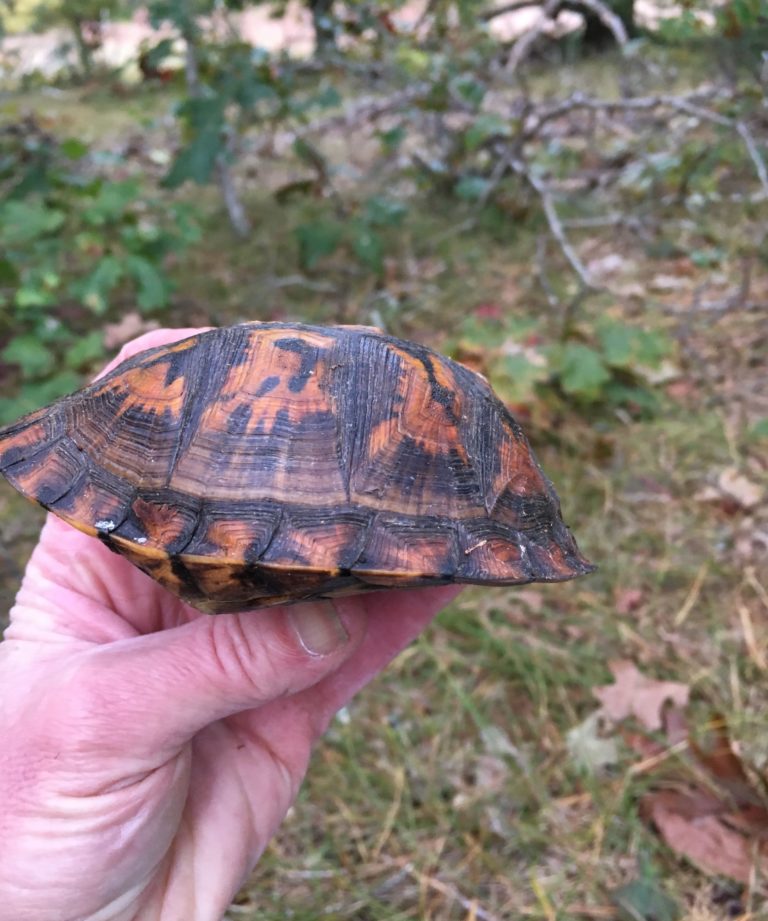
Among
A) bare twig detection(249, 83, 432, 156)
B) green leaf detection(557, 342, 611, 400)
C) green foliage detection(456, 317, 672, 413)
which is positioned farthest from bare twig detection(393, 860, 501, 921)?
bare twig detection(249, 83, 432, 156)

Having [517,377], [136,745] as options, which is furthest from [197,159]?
[136,745]

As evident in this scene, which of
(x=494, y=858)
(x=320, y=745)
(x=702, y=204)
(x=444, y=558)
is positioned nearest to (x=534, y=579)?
(x=444, y=558)

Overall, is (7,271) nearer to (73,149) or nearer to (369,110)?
(73,149)

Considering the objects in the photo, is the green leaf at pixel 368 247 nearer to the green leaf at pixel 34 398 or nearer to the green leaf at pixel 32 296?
the green leaf at pixel 32 296

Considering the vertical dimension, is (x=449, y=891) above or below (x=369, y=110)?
below

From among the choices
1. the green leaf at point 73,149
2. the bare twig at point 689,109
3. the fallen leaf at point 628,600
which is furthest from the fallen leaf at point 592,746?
the green leaf at point 73,149

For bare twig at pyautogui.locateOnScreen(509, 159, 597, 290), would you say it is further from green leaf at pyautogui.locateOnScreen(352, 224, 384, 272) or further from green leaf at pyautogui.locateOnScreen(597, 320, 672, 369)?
green leaf at pyautogui.locateOnScreen(352, 224, 384, 272)
